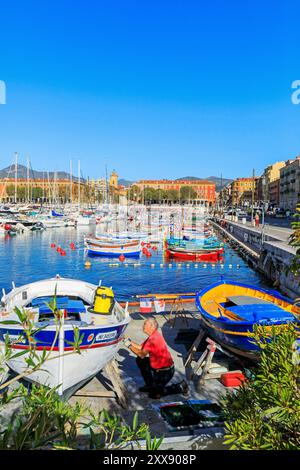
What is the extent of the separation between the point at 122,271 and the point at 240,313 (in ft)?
81.3

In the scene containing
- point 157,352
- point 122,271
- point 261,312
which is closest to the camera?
point 157,352

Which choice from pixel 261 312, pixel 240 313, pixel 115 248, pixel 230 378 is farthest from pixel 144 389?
pixel 115 248

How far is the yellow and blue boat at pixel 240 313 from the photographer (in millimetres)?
8945

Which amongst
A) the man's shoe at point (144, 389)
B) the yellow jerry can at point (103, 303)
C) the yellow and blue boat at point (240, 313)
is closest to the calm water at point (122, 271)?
the yellow and blue boat at point (240, 313)

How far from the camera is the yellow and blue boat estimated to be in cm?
895

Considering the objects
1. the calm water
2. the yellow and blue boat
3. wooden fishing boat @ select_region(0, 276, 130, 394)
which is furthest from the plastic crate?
the calm water

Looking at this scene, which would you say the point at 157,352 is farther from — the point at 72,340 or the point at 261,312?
the point at 261,312

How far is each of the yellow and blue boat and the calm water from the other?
40.3ft

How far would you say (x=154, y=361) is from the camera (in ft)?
24.5

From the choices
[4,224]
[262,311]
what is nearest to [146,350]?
[262,311]

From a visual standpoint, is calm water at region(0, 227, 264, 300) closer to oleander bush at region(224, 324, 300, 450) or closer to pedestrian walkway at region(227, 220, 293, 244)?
pedestrian walkway at region(227, 220, 293, 244)

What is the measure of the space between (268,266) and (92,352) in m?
25.6

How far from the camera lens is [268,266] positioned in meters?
31.1
